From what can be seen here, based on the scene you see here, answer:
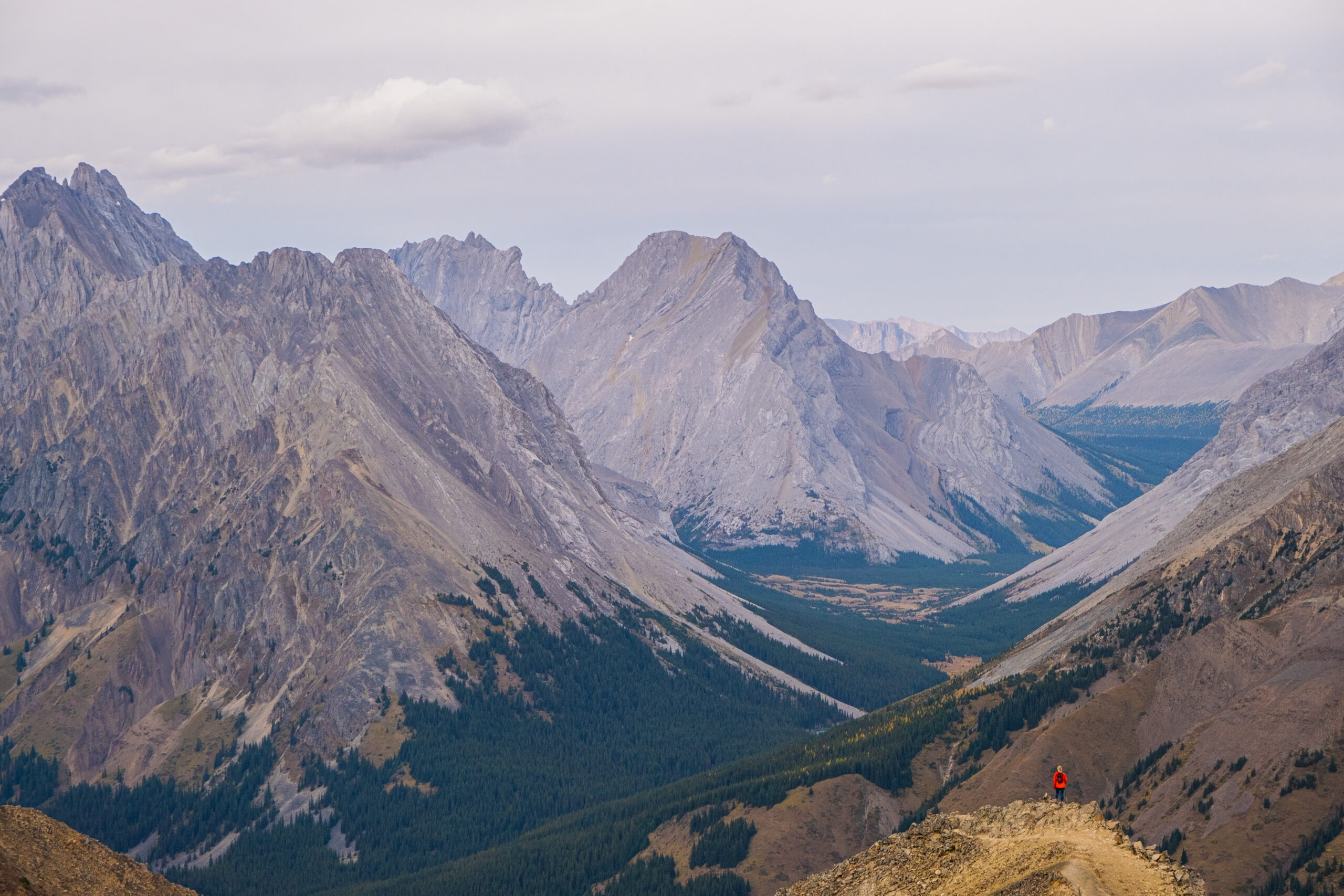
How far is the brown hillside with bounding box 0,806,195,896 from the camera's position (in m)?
71.6

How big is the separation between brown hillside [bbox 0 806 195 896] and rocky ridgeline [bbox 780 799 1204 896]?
39156 mm

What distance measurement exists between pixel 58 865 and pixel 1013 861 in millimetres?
53063

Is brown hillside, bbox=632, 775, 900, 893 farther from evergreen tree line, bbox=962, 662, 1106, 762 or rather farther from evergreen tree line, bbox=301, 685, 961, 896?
evergreen tree line, bbox=962, 662, 1106, 762

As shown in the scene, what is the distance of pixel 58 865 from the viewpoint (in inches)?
2970

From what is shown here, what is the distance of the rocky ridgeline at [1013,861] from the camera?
180 feet

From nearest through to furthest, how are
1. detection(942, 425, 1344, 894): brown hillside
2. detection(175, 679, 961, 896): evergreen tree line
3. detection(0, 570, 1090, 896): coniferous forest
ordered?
detection(942, 425, 1344, 894): brown hillside, detection(175, 679, 961, 896): evergreen tree line, detection(0, 570, 1090, 896): coniferous forest

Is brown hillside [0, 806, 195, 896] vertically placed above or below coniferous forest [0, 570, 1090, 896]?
above

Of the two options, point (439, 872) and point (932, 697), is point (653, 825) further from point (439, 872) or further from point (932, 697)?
point (932, 697)

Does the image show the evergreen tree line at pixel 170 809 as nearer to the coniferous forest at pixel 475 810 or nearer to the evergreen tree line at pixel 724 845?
the coniferous forest at pixel 475 810

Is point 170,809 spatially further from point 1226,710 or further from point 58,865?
point 1226,710

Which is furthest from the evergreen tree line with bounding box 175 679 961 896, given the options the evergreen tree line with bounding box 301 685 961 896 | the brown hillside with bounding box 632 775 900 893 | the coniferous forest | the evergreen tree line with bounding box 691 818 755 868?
the evergreen tree line with bounding box 691 818 755 868

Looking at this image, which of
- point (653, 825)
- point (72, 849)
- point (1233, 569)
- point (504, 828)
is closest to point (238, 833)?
point (504, 828)

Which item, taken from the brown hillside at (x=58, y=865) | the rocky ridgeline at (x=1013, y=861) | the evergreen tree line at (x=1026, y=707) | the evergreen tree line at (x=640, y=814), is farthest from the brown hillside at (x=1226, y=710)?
the brown hillside at (x=58, y=865)

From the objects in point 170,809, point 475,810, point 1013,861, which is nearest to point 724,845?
point 475,810
